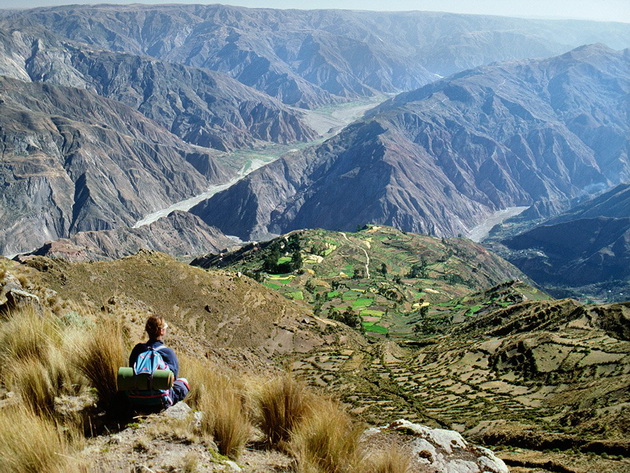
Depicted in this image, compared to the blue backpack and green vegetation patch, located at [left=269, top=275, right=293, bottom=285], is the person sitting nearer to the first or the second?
the blue backpack

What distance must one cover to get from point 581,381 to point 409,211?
176808mm

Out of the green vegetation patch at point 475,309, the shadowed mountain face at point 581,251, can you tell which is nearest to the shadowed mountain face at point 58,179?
the green vegetation patch at point 475,309

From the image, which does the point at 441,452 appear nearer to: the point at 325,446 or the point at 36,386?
the point at 325,446

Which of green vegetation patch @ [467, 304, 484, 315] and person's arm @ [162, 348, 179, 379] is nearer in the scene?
person's arm @ [162, 348, 179, 379]

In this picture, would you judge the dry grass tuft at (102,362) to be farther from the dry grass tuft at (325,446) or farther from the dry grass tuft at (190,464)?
the dry grass tuft at (325,446)

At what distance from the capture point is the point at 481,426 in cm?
1967

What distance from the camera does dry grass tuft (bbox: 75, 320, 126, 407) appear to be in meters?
6.61

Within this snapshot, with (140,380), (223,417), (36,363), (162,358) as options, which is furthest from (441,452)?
(36,363)

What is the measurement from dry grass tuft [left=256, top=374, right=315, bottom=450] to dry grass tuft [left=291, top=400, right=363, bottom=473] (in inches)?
19.4

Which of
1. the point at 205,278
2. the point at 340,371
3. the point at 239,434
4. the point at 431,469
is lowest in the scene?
the point at 340,371

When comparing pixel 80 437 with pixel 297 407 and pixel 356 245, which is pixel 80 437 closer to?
pixel 297 407

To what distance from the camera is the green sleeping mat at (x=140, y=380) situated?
623 cm

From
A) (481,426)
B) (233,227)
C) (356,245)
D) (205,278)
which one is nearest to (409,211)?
(233,227)

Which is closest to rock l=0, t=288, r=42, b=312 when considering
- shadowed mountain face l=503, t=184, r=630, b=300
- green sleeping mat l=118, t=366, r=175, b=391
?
green sleeping mat l=118, t=366, r=175, b=391
